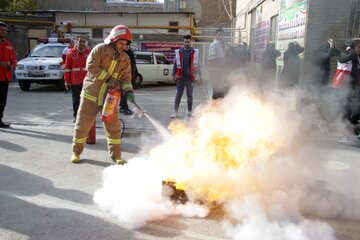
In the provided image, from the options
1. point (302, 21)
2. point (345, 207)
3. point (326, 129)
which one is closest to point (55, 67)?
point (302, 21)

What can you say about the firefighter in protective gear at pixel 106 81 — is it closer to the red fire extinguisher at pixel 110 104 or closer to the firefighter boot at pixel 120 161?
the firefighter boot at pixel 120 161

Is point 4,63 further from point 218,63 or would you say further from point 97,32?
point 97,32

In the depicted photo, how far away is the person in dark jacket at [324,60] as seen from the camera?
7.89 meters

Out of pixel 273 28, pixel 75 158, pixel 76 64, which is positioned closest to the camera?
pixel 75 158

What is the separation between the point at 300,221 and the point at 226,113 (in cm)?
161

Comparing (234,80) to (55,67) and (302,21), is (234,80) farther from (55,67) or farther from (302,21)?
(55,67)

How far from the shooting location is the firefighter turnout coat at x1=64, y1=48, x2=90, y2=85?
6793mm

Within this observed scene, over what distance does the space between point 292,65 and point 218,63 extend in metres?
1.84

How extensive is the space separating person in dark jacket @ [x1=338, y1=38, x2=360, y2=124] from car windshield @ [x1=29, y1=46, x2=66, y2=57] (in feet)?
38.0

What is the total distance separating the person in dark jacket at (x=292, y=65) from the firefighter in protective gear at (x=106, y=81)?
4.59m

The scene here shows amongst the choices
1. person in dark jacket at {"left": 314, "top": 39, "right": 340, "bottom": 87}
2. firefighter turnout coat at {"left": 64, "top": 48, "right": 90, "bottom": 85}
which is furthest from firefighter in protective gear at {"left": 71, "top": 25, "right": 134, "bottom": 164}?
person in dark jacket at {"left": 314, "top": 39, "right": 340, "bottom": 87}

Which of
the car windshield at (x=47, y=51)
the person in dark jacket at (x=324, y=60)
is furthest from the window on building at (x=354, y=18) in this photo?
the car windshield at (x=47, y=51)

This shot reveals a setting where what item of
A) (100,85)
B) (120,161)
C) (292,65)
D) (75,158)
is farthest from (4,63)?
(292,65)

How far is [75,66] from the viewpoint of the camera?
6820mm
